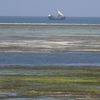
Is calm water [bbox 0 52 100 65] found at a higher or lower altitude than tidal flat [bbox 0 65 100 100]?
lower

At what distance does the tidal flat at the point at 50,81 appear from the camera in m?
23.0

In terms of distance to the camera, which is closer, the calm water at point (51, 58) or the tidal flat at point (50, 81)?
the tidal flat at point (50, 81)

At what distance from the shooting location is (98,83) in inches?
1028

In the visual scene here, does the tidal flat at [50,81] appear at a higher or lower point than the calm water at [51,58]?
higher

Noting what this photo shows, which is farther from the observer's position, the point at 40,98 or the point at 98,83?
the point at 98,83

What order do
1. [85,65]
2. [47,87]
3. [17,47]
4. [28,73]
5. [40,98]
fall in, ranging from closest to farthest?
[40,98] → [47,87] → [28,73] → [85,65] → [17,47]

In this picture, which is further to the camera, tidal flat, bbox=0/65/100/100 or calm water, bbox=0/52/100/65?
calm water, bbox=0/52/100/65

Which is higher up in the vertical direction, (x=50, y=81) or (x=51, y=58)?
(x=50, y=81)

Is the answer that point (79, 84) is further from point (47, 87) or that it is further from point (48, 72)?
point (48, 72)

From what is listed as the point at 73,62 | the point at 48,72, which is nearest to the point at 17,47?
the point at 73,62

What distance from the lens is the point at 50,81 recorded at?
26.8 m

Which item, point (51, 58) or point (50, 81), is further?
point (51, 58)

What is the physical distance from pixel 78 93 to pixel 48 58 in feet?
54.5

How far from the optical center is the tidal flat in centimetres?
2295
